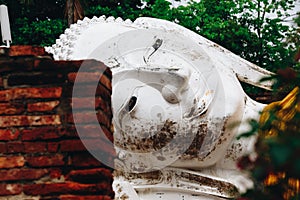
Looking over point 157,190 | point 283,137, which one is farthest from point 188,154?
point 283,137

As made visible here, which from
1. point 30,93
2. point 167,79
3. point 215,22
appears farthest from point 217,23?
point 30,93

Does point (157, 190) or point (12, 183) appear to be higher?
point (12, 183)

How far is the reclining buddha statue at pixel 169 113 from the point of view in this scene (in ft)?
16.9

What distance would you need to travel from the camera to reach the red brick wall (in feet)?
11.7

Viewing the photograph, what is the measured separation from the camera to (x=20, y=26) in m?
14.0

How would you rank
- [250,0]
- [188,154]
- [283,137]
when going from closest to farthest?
[283,137] < [188,154] < [250,0]

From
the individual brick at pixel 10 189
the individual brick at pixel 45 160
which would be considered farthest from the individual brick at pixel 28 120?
the individual brick at pixel 10 189

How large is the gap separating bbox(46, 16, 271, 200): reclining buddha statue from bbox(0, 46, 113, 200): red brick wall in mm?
1464

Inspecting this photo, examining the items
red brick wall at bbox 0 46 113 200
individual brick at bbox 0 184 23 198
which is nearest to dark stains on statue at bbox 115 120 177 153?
red brick wall at bbox 0 46 113 200

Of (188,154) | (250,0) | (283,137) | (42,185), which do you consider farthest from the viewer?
(250,0)

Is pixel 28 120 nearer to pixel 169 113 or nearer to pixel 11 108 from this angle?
pixel 11 108

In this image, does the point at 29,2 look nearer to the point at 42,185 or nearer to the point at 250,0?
the point at 250,0

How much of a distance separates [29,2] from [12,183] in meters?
10.4

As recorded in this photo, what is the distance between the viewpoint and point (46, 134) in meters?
3.59
